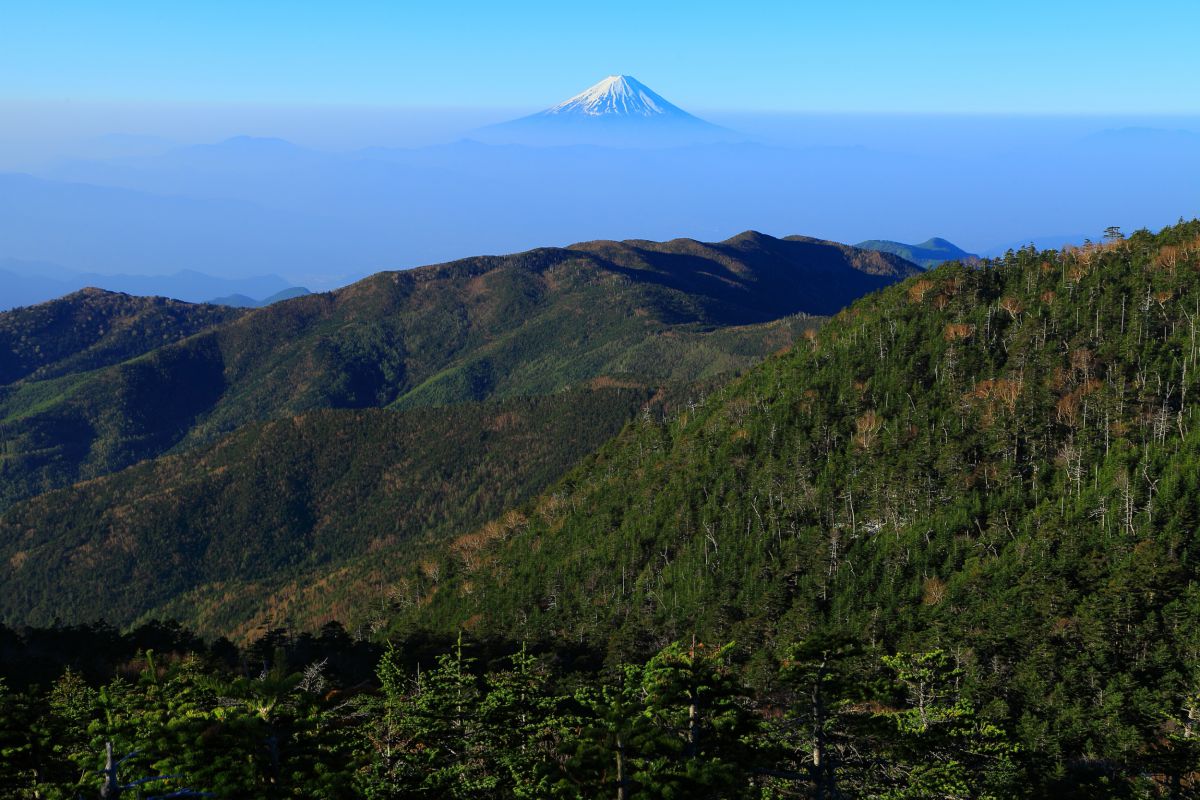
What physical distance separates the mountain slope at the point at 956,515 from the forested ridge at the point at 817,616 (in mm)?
449

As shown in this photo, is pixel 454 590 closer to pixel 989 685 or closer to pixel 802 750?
pixel 989 685

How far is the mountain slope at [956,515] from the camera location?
82062mm

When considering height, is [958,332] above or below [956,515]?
above

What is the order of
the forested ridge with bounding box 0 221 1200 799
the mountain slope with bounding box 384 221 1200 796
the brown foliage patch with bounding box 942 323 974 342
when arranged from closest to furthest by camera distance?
1. the forested ridge with bounding box 0 221 1200 799
2. the mountain slope with bounding box 384 221 1200 796
3. the brown foliage patch with bounding box 942 323 974 342

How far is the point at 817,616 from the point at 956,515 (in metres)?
24.1

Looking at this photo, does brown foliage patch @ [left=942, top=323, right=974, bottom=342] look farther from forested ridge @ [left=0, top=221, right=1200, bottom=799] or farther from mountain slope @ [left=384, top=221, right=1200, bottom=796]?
forested ridge @ [left=0, top=221, right=1200, bottom=799]

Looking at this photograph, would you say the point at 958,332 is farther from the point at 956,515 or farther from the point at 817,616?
the point at 817,616

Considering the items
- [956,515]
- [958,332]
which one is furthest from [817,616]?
[958,332]

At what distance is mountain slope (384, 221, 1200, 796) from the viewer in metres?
82.1

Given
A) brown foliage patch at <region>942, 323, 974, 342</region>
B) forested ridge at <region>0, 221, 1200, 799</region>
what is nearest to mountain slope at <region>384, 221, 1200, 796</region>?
brown foliage patch at <region>942, 323, 974, 342</region>

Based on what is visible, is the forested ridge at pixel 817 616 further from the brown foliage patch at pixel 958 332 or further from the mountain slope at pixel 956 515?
the brown foliage patch at pixel 958 332

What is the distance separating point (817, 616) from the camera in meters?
107

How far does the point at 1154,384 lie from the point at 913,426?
3121 cm

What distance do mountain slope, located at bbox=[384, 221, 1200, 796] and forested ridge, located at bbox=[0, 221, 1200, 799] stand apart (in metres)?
0.45
